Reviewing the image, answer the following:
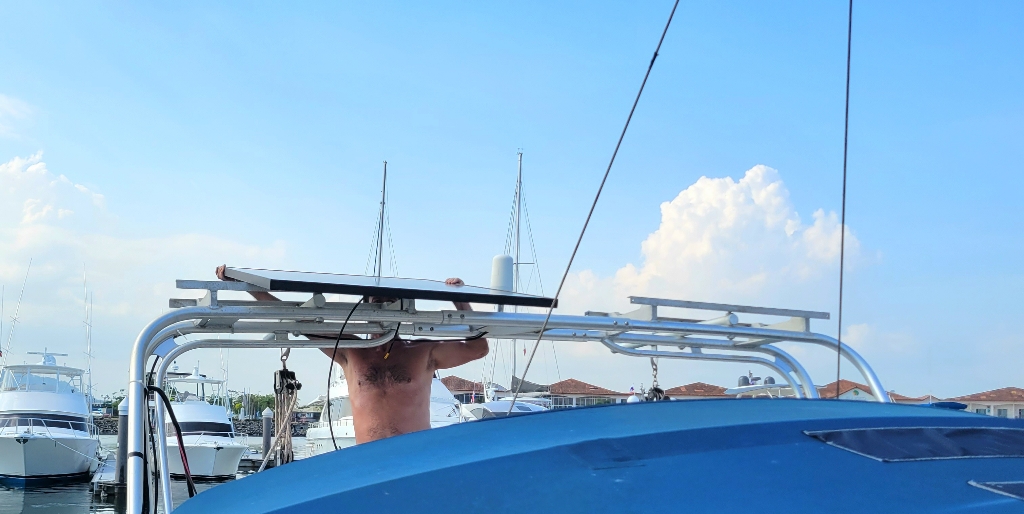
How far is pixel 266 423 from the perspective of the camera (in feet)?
82.6

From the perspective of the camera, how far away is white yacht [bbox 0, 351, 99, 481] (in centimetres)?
2770

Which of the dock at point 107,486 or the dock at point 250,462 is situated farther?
the dock at point 250,462

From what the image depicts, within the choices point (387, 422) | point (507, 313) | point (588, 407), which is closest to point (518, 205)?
point (387, 422)

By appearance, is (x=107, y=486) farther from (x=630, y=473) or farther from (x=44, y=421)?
(x=630, y=473)

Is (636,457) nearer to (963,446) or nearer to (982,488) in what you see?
(982,488)

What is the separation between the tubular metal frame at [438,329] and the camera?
3.29 metres

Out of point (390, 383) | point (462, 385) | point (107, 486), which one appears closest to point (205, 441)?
point (107, 486)

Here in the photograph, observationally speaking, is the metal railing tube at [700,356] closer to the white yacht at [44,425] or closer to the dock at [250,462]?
the white yacht at [44,425]

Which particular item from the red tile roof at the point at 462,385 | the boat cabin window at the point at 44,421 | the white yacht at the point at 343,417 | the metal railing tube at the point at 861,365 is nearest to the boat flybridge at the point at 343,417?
the white yacht at the point at 343,417

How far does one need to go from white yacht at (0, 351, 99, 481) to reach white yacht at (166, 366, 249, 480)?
3265 millimetres

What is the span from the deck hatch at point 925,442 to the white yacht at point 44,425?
31.1 m

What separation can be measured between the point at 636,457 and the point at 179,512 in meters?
1.12

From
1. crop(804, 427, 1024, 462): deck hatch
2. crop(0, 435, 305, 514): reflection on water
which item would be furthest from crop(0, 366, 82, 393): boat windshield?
crop(804, 427, 1024, 462): deck hatch

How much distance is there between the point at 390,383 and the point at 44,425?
96.2ft
